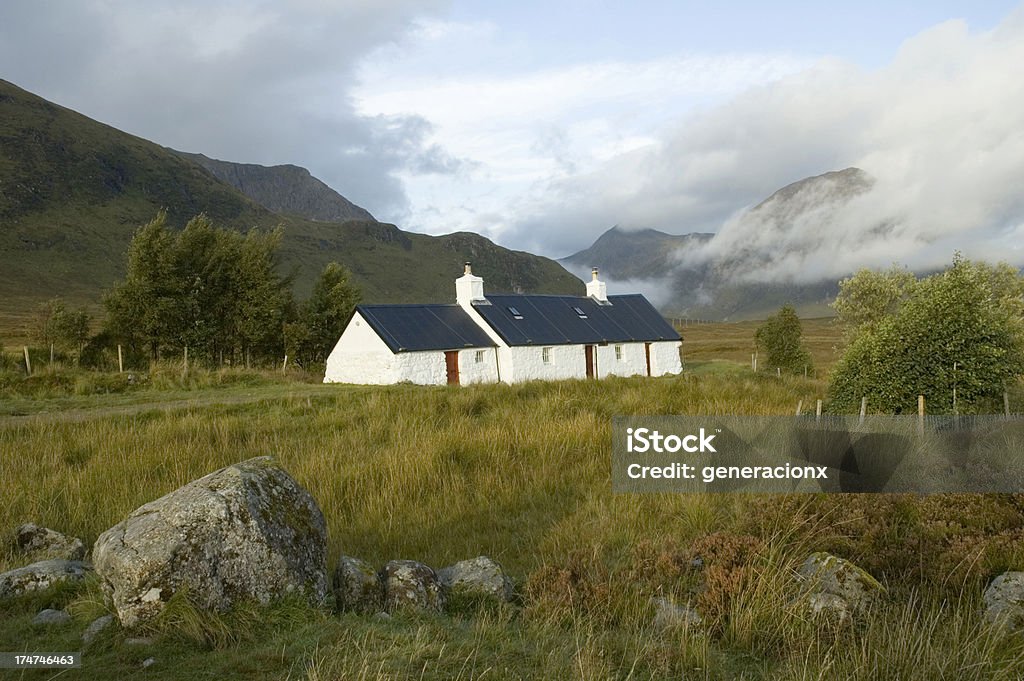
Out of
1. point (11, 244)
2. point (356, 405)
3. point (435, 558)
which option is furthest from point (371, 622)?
point (11, 244)

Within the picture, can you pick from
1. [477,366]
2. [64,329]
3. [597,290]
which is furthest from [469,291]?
[64,329]

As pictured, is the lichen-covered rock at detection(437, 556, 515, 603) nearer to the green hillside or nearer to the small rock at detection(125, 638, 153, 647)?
the small rock at detection(125, 638, 153, 647)

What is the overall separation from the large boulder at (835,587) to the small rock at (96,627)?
173 inches

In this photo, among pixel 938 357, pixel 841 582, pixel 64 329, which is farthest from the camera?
pixel 64 329

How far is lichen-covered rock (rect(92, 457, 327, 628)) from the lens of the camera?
4094mm

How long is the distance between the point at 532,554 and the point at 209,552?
3.08m

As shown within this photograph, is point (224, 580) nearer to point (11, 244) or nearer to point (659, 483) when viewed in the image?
point (659, 483)

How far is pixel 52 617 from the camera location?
4.36 metres

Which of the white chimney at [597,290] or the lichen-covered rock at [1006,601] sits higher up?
the white chimney at [597,290]

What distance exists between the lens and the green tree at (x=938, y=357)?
12664 millimetres

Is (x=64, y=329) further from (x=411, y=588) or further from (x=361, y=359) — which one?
(x=411, y=588)

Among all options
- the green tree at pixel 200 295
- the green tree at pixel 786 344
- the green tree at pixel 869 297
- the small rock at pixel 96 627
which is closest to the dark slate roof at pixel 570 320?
the green tree at pixel 786 344

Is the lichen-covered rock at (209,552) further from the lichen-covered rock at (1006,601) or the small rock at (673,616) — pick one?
the lichen-covered rock at (1006,601)

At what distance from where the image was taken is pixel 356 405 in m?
16.5
